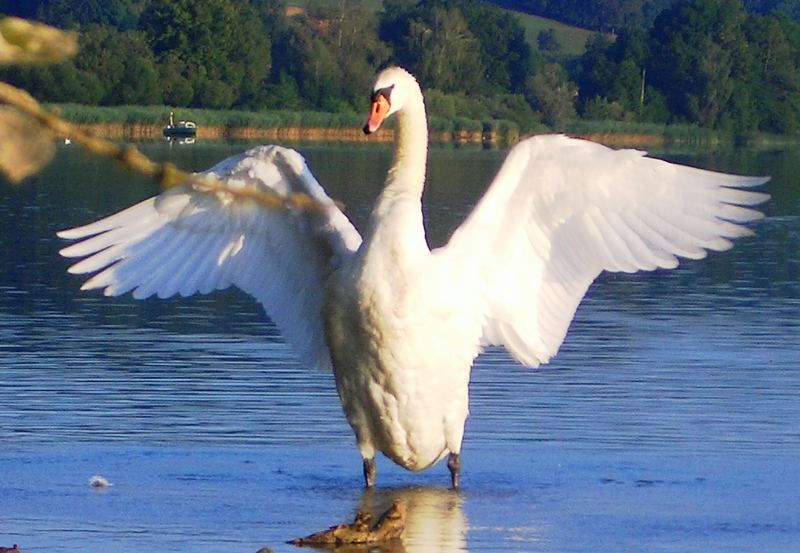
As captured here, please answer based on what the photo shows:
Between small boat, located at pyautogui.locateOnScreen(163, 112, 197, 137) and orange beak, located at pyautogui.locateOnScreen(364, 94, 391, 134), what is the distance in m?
54.0

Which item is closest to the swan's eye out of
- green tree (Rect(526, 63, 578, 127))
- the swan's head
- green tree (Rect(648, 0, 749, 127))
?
the swan's head

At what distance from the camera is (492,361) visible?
41.1 ft

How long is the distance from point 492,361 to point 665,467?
12.7 feet

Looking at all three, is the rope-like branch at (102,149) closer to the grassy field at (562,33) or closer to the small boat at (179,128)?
the small boat at (179,128)

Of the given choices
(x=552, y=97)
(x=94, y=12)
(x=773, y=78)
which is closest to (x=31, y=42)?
(x=552, y=97)

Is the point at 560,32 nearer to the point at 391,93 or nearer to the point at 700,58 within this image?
the point at 700,58

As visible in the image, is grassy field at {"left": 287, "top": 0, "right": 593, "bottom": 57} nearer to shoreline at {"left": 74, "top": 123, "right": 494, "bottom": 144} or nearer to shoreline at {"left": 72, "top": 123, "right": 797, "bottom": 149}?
shoreline at {"left": 72, "top": 123, "right": 797, "bottom": 149}

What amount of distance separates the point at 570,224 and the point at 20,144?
21.5 ft

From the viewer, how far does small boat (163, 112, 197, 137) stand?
61.0 meters

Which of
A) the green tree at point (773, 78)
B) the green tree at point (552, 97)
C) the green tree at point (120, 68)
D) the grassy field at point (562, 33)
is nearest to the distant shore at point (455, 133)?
the green tree at point (120, 68)

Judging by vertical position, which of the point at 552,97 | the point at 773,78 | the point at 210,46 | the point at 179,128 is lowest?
the point at 179,128

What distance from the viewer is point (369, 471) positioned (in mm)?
8070

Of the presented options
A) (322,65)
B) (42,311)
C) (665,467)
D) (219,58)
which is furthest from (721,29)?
(665,467)

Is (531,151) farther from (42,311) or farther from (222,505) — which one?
(42,311)
